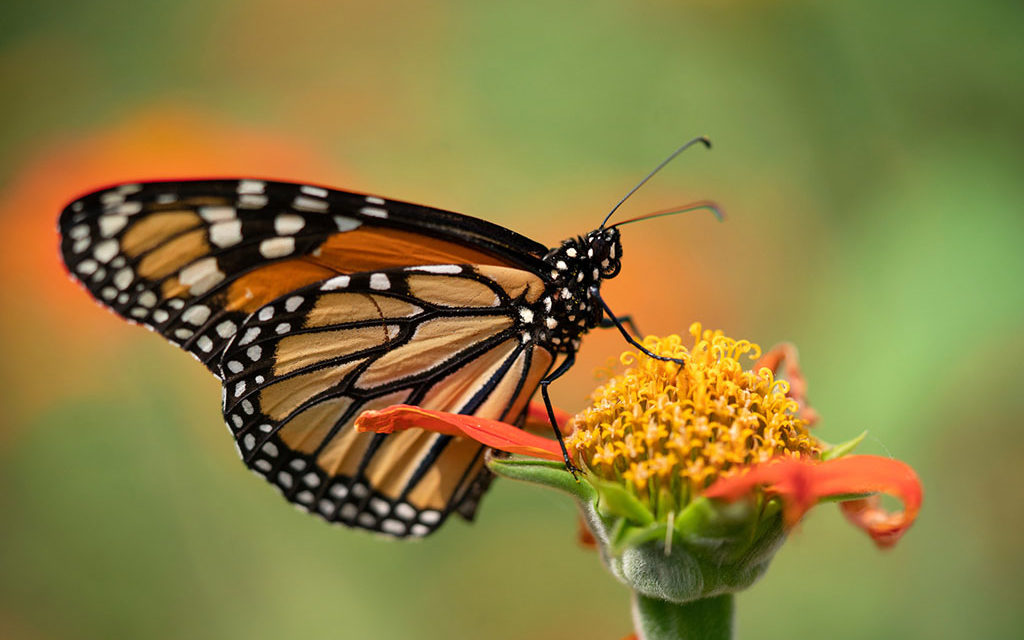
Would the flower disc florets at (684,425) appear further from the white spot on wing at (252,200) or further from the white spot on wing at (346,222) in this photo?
the white spot on wing at (252,200)

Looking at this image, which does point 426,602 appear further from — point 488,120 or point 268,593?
point 488,120

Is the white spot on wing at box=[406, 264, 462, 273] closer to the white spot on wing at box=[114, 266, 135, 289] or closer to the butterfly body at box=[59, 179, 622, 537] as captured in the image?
the butterfly body at box=[59, 179, 622, 537]

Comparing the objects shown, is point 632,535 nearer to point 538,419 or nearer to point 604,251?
point 538,419

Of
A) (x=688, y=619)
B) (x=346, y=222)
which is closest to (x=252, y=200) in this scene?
(x=346, y=222)

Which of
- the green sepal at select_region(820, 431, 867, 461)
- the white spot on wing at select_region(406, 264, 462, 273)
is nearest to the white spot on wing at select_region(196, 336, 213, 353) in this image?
the white spot on wing at select_region(406, 264, 462, 273)

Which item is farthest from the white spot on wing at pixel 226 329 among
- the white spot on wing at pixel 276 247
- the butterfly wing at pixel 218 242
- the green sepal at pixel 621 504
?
the green sepal at pixel 621 504

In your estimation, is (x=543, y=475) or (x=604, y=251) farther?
(x=604, y=251)
